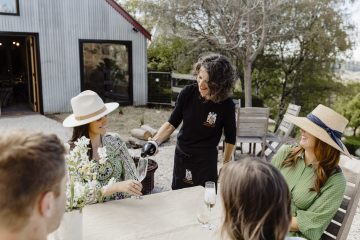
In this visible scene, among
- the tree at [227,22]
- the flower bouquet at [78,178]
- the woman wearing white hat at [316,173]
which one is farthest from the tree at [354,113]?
the flower bouquet at [78,178]

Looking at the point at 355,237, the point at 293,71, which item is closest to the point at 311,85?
the point at 293,71

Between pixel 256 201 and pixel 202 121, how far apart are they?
176 centimetres

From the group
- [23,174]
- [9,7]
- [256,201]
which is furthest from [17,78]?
[256,201]

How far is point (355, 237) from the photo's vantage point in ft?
13.5

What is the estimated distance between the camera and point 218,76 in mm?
2883

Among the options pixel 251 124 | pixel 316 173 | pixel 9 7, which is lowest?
pixel 251 124

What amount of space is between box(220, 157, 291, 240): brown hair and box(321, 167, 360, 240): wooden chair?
96 centimetres

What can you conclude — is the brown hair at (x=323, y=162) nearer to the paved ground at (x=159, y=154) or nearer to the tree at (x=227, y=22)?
the paved ground at (x=159, y=154)

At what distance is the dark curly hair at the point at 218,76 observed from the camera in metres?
2.89

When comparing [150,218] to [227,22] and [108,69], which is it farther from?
[108,69]

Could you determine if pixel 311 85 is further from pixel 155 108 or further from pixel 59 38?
pixel 59 38

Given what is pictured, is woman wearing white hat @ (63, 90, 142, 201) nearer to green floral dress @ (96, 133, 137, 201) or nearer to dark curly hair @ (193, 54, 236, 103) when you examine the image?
green floral dress @ (96, 133, 137, 201)

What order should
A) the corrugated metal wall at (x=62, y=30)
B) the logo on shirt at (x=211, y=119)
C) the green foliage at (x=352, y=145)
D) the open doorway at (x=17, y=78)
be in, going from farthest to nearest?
the open doorway at (x=17, y=78) → the corrugated metal wall at (x=62, y=30) → the green foliage at (x=352, y=145) → the logo on shirt at (x=211, y=119)

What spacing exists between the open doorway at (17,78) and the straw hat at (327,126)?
35.7 ft
